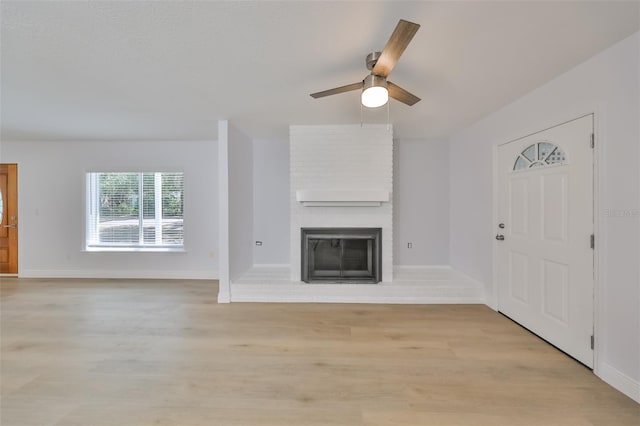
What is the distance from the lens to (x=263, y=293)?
3607 mm

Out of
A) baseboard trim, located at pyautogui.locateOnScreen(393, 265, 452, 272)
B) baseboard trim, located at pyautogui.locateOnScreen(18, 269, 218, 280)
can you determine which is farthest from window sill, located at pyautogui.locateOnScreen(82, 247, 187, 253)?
baseboard trim, located at pyautogui.locateOnScreen(393, 265, 452, 272)

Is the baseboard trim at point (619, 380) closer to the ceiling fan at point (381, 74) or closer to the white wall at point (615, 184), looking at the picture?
the white wall at point (615, 184)

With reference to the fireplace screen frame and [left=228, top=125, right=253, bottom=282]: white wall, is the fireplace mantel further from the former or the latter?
[left=228, top=125, right=253, bottom=282]: white wall

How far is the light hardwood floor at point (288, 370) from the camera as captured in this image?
1.63 meters

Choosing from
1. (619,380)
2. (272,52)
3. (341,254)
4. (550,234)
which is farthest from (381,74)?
(619,380)

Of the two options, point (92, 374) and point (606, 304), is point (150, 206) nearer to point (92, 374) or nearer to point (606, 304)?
point (92, 374)

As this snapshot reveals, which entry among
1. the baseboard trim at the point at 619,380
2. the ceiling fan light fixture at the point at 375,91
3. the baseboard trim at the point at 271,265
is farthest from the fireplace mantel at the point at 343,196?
the baseboard trim at the point at 619,380

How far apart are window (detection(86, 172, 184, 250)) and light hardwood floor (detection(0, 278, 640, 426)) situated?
5.59ft

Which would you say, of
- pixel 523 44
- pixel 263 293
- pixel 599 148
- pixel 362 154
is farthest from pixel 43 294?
pixel 599 148

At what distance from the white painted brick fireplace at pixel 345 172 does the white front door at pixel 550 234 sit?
1350mm

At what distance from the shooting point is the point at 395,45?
155 centimetres

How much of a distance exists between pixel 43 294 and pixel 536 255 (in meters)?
6.17

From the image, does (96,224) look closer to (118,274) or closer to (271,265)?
(118,274)

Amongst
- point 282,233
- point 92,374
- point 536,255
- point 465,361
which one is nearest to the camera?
point 92,374
